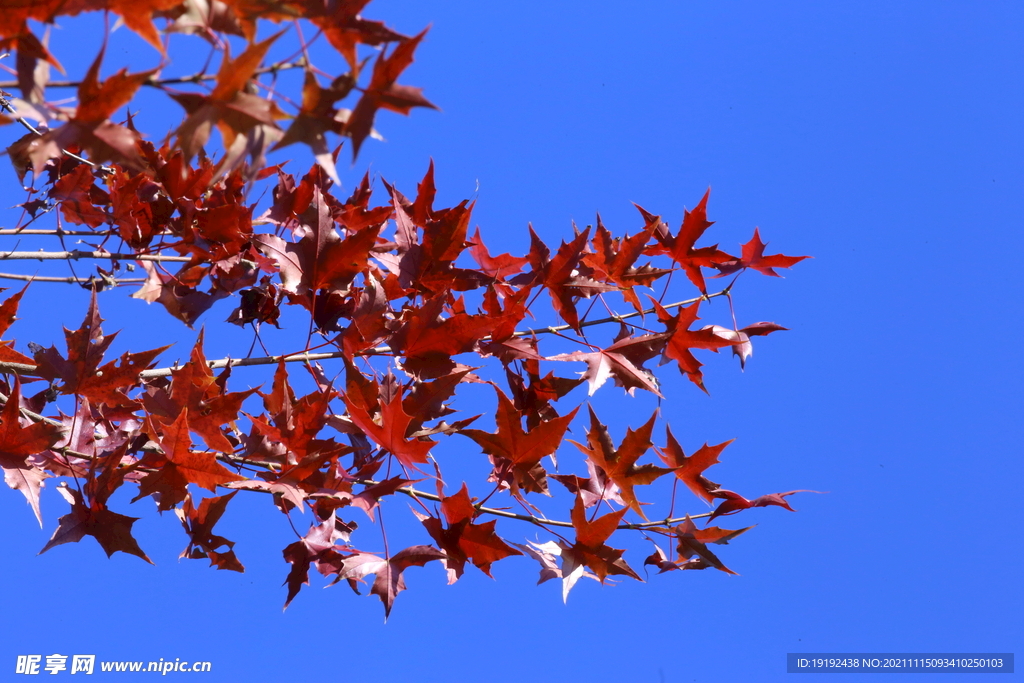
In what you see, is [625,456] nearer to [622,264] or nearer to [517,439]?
[517,439]

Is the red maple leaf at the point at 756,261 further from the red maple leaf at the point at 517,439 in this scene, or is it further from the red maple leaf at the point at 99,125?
the red maple leaf at the point at 99,125

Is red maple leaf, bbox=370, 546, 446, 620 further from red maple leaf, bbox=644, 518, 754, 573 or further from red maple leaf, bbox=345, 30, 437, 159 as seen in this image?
red maple leaf, bbox=345, 30, 437, 159

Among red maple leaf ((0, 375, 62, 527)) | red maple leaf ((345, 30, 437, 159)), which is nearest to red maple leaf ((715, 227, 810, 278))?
red maple leaf ((345, 30, 437, 159))

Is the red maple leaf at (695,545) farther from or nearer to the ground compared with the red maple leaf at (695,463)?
nearer to the ground

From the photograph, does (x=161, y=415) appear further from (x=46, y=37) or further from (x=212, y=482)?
(x=46, y=37)

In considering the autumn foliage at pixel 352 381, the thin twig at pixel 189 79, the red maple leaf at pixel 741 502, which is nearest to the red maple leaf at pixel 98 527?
the autumn foliage at pixel 352 381

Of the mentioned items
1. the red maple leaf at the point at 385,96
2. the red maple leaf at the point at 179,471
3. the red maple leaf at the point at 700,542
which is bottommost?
the red maple leaf at the point at 700,542

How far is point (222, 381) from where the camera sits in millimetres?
901

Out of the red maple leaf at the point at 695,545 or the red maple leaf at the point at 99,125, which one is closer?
the red maple leaf at the point at 99,125

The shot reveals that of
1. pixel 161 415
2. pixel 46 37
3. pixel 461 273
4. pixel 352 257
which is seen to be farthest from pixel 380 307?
pixel 46 37

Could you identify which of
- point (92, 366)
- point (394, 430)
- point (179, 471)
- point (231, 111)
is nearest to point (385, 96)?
point (231, 111)

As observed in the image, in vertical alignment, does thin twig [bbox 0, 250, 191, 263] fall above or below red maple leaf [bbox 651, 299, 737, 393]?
above

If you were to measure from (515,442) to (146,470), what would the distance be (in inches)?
17.4

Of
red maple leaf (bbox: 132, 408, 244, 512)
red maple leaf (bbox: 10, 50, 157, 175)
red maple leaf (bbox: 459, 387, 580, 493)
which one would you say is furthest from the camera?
red maple leaf (bbox: 459, 387, 580, 493)
